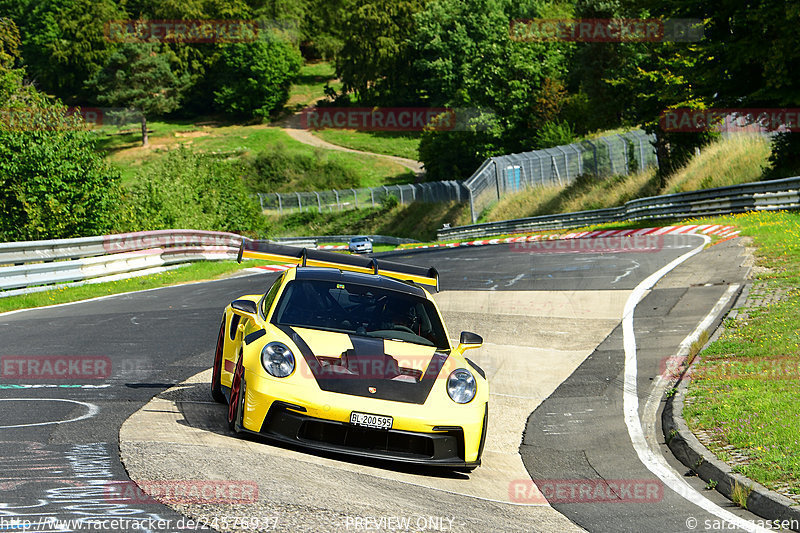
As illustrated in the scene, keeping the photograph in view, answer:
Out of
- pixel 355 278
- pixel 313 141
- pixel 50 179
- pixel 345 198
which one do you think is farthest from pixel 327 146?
pixel 355 278

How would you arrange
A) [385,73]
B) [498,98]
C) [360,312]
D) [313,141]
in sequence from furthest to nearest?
[385,73], [313,141], [498,98], [360,312]

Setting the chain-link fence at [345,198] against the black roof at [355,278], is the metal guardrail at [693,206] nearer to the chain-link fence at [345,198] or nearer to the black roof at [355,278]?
the black roof at [355,278]

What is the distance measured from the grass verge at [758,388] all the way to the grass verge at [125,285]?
893cm

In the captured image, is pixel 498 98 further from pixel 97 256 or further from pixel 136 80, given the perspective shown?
pixel 136 80

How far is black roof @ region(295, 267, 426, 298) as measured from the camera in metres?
8.97

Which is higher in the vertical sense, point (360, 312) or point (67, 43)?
point (67, 43)

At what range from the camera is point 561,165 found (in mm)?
52000

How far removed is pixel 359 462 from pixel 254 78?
12035 centimetres

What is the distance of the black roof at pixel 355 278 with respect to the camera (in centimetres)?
897

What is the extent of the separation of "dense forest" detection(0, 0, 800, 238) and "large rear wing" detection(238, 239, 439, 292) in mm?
20992

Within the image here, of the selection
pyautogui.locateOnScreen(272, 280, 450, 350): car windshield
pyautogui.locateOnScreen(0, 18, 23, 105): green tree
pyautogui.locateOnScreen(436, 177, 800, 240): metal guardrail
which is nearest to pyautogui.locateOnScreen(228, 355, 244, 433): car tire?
pyautogui.locateOnScreen(272, 280, 450, 350): car windshield

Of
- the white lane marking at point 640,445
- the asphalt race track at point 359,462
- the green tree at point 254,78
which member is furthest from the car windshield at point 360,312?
the green tree at point 254,78

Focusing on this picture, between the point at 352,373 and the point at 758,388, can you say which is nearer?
the point at 352,373

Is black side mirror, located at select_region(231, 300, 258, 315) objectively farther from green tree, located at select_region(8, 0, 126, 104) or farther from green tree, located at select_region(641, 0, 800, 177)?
green tree, located at select_region(8, 0, 126, 104)
